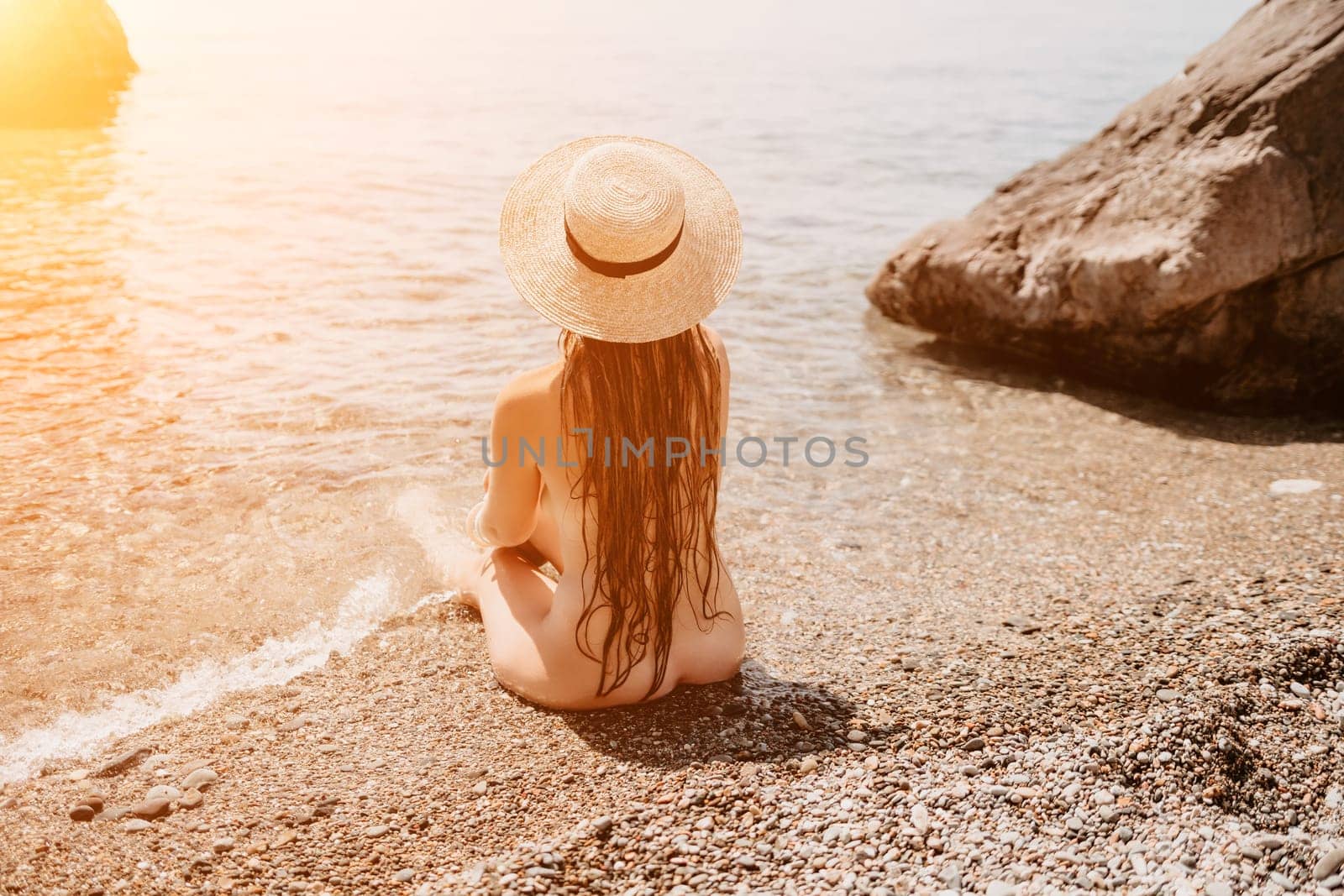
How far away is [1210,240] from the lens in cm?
615

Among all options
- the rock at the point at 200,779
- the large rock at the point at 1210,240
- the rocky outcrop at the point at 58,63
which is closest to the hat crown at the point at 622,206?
the rock at the point at 200,779

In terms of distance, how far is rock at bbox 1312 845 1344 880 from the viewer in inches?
101

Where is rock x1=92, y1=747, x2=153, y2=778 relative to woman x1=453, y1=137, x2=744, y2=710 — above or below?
below

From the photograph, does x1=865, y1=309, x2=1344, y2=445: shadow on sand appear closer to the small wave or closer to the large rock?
the large rock

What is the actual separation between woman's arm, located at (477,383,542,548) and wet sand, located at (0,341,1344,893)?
1.94ft

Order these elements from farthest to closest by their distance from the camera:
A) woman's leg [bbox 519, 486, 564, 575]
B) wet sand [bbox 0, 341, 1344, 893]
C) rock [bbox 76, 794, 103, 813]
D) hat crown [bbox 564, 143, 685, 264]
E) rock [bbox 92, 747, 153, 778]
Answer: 1. woman's leg [bbox 519, 486, 564, 575]
2. rock [bbox 92, 747, 153, 778]
3. rock [bbox 76, 794, 103, 813]
4. hat crown [bbox 564, 143, 685, 264]
5. wet sand [bbox 0, 341, 1344, 893]

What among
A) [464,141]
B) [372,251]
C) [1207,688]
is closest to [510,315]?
[372,251]

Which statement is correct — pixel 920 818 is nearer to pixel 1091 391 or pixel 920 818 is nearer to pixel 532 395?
pixel 532 395

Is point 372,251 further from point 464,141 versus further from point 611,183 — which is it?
point 611,183

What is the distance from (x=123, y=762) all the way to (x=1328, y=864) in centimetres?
346

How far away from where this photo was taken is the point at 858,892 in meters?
2.55

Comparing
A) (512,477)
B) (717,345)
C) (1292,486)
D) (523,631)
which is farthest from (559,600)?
(1292,486)

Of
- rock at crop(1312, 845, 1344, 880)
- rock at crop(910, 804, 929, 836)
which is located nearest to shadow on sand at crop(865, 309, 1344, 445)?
rock at crop(1312, 845, 1344, 880)

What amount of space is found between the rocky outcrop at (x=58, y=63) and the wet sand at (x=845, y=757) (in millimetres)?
13721
